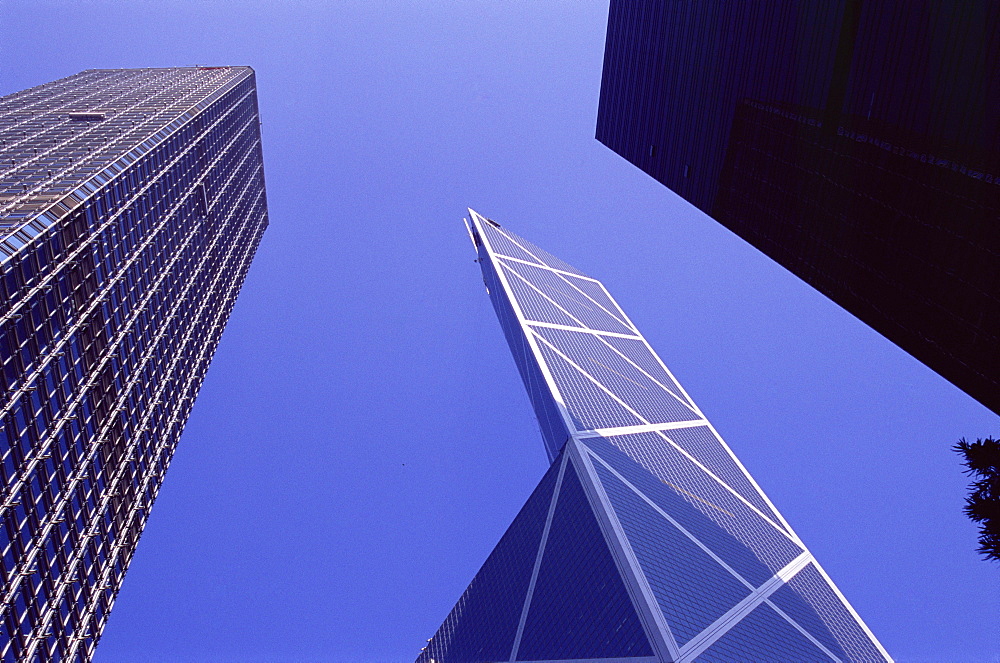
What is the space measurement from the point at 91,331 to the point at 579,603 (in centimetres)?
4772

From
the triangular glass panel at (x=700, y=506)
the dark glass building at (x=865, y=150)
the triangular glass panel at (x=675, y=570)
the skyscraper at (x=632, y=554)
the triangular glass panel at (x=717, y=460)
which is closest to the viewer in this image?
the dark glass building at (x=865, y=150)

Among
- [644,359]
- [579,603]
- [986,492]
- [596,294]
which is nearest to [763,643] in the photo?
[579,603]

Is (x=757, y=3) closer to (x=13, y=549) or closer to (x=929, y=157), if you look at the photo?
(x=929, y=157)

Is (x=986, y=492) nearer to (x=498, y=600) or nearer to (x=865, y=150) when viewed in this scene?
(x=865, y=150)

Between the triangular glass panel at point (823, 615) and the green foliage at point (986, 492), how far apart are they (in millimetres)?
72701

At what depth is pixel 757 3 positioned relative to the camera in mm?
36125

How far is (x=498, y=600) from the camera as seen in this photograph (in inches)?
3051

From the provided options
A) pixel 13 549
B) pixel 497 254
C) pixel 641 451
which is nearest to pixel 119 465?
pixel 13 549

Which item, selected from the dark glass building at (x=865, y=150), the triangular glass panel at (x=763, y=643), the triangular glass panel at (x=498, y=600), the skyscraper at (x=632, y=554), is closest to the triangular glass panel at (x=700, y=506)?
the skyscraper at (x=632, y=554)

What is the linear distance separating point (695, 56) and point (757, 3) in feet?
26.2

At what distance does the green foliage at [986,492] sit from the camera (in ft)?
28.5

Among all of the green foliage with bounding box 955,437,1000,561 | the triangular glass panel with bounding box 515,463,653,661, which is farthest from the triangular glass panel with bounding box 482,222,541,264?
the green foliage with bounding box 955,437,1000,561

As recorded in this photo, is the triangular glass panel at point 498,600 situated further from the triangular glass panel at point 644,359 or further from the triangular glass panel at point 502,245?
the triangular glass panel at point 502,245

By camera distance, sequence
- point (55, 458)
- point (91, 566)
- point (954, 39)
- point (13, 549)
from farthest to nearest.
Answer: point (91, 566) < point (55, 458) < point (13, 549) < point (954, 39)
